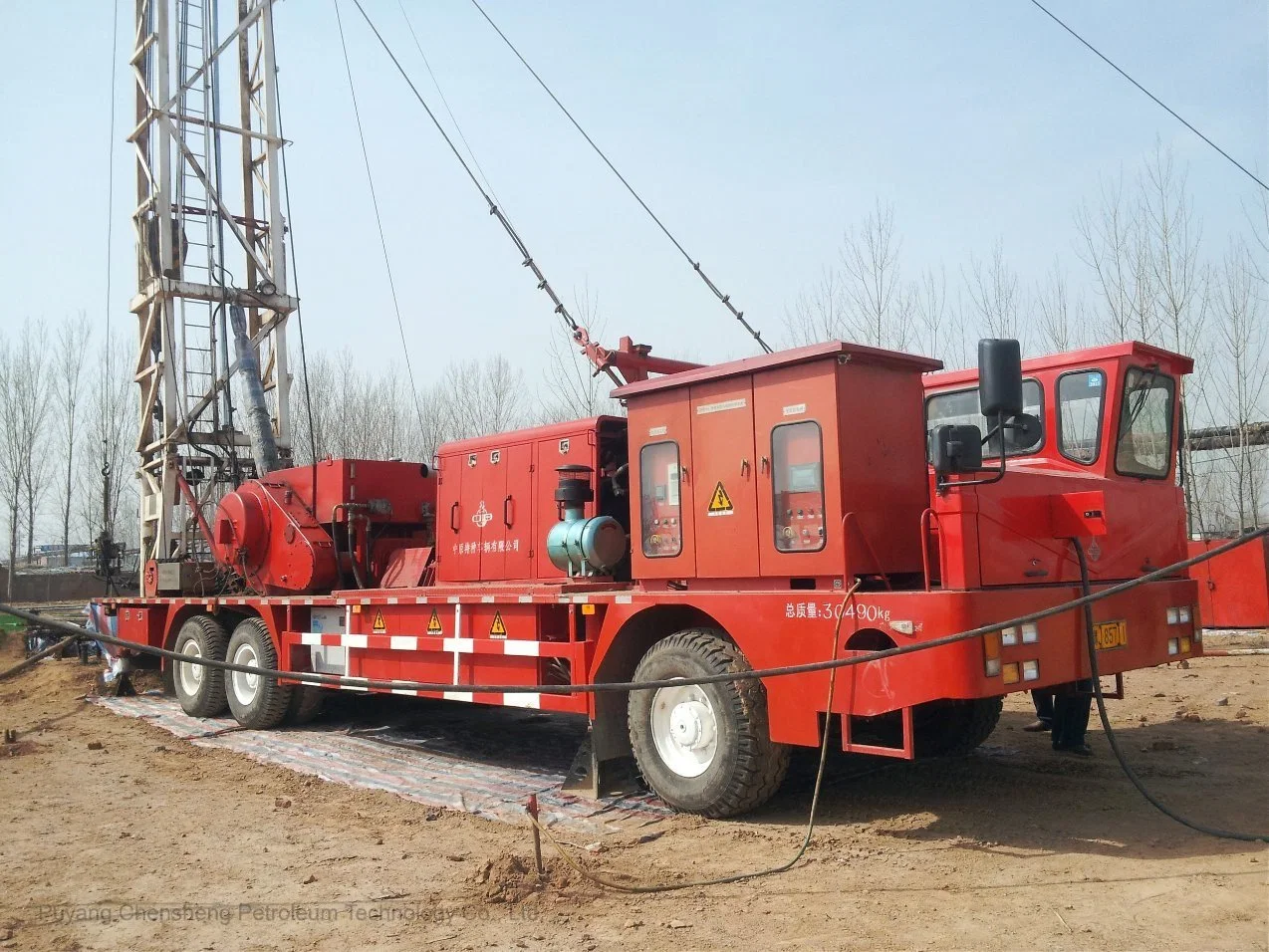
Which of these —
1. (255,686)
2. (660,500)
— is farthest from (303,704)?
(660,500)

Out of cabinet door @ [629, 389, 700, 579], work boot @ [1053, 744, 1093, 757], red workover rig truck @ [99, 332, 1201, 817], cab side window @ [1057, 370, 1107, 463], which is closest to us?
red workover rig truck @ [99, 332, 1201, 817]

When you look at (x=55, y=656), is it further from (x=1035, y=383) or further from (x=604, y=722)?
(x=1035, y=383)

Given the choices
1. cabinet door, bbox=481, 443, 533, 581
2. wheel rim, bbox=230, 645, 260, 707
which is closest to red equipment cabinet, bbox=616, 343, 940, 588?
cabinet door, bbox=481, 443, 533, 581

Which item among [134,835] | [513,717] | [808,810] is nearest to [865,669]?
[808,810]

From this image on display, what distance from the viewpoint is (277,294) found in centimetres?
1517

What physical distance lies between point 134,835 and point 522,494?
4022mm

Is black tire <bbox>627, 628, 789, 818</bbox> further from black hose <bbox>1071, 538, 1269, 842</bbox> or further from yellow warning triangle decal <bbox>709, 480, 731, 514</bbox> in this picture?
black hose <bbox>1071, 538, 1269, 842</bbox>

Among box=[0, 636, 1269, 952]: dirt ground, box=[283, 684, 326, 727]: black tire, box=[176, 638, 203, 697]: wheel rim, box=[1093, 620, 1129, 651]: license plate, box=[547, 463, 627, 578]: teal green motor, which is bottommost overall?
box=[0, 636, 1269, 952]: dirt ground

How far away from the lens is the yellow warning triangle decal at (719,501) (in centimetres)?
688

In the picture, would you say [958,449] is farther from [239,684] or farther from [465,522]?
[239,684]

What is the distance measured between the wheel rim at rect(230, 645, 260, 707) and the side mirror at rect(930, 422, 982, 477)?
27.7 ft

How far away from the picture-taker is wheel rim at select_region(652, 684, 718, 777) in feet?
21.8

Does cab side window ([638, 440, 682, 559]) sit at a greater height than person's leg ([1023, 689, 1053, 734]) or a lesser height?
greater

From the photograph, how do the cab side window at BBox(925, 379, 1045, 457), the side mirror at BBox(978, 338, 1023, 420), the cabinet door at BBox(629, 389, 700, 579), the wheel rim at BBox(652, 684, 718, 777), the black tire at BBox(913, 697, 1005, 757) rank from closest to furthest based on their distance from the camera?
the side mirror at BBox(978, 338, 1023, 420) < the wheel rim at BBox(652, 684, 718, 777) < the cabinet door at BBox(629, 389, 700, 579) < the cab side window at BBox(925, 379, 1045, 457) < the black tire at BBox(913, 697, 1005, 757)
